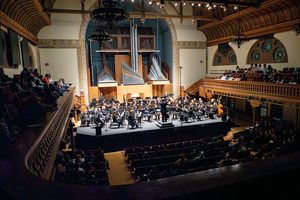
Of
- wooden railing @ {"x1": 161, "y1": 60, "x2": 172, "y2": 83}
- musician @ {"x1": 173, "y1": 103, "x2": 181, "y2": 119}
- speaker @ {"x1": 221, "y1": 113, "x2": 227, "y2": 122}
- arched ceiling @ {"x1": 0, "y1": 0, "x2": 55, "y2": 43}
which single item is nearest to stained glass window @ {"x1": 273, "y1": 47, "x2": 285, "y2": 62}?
speaker @ {"x1": 221, "y1": 113, "x2": 227, "y2": 122}

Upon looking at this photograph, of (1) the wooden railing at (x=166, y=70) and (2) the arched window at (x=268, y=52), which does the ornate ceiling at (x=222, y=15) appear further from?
(1) the wooden railing at (x=166, y=70)

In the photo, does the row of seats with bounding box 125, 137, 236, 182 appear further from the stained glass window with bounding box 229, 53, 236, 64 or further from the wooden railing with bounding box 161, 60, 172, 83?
the wooden railing with bounding box 161, 60, 172, 83

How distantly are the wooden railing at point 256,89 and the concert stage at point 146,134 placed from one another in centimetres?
217

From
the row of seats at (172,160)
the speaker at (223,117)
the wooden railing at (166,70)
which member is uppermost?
the wooden railing at (166,70)

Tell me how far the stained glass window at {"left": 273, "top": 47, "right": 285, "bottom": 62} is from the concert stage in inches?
196

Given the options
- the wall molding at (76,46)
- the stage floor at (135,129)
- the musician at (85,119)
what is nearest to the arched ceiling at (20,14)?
the wall molding at (76,46)

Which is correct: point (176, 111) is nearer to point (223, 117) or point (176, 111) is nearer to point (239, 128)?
point (223, 117)

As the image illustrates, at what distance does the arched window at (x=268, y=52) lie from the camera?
12742 mm

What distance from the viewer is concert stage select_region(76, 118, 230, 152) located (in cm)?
1067

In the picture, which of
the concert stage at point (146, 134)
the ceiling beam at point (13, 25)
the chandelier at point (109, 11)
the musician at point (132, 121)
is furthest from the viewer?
the musician at point (132, 121)

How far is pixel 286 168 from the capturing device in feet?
3.35

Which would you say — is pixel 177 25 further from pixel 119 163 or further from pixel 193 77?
pixel 119 163

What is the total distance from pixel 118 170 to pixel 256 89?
8.54 meters

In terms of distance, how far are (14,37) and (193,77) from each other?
13.8m
